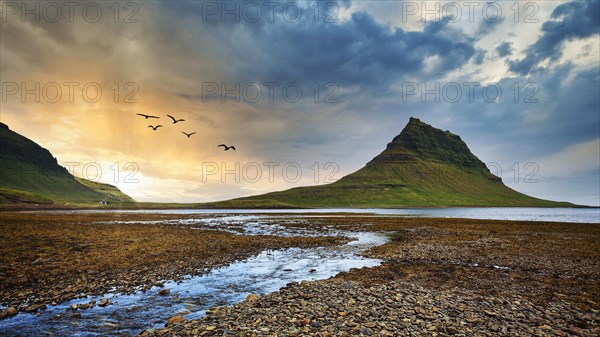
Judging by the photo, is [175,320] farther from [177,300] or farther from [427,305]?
[427,305]

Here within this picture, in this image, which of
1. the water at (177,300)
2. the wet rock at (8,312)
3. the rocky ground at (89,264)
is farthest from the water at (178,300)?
the rocky ground at (89,264)

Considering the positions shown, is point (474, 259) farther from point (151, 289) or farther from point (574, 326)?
point (151, 289)

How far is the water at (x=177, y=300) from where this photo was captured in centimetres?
1225

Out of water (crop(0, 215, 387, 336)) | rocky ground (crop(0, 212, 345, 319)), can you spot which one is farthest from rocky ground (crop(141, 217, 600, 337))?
rocky ground (crop(0, 212, 345, 319))

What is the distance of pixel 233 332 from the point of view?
36.3ft

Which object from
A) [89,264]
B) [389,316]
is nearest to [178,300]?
[389,316]

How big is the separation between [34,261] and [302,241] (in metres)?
27.7

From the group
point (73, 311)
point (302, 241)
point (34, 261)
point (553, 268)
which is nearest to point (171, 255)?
point (34, 261)

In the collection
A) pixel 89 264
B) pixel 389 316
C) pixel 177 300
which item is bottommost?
pixel 177 300

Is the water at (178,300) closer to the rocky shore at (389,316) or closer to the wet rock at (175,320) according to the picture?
the wet rock at (175,320)

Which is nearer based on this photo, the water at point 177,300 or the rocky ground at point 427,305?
the rocky ground at point 427,305

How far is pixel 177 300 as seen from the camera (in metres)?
15.9

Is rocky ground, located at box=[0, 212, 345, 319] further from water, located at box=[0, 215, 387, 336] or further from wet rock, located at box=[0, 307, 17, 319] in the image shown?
water, located at box=[0, 215, 387, 336]

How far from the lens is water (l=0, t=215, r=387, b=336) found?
12250mm
